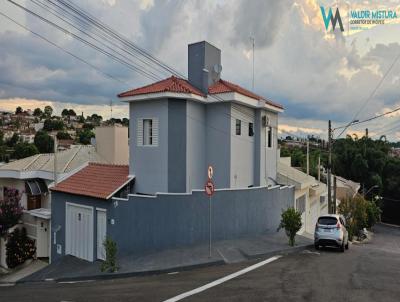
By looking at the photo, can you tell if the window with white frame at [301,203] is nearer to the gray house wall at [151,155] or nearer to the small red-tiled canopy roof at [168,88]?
the small red-tiled canopy roof at [168,88]

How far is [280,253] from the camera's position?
1602cm

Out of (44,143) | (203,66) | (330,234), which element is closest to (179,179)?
(203,66)

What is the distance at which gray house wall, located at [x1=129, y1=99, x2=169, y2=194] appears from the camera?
18672 mm

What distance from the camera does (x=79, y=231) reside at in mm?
18531

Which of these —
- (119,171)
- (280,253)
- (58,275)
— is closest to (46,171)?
(119,171)

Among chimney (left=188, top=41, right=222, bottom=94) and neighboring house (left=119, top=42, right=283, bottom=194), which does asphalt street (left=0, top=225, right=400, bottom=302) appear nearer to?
neighboring house (left=119, top=42, right=283, bottom=194)

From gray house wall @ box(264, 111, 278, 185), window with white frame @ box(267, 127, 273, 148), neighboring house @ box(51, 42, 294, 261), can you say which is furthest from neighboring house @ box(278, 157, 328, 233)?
window with white frame @ box(267, 127, 273, 148)

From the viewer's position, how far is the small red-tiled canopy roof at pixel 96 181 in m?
18.0

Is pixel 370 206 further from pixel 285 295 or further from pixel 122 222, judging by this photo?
pixel 285 295

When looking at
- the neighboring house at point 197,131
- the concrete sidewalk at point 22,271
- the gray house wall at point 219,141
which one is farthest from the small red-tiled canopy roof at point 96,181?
the gray house wall at point 219,141

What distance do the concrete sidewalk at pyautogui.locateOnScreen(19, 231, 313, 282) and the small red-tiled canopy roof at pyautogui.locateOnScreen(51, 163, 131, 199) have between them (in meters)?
3.04

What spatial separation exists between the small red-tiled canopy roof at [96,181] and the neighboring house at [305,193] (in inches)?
378

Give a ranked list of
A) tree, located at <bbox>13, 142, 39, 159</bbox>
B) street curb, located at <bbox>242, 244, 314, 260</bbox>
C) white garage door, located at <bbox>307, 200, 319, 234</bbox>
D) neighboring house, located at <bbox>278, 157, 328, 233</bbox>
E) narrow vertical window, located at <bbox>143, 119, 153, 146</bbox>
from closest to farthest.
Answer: street curb, located at <bbox>242, 244, 314, 260</bbox> < narrow vertical window, located at <bbox>143, 119, 153, 146</bbox> < neighboring house, located at <bbox>278, 157, 328, 233</bbox> < white garage door, located at <bbox>307, 200, 319, 234</bbox> < tree, located at <bbox>13, 142, 39, 159</bbox>

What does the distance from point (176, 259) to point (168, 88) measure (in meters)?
7.74
